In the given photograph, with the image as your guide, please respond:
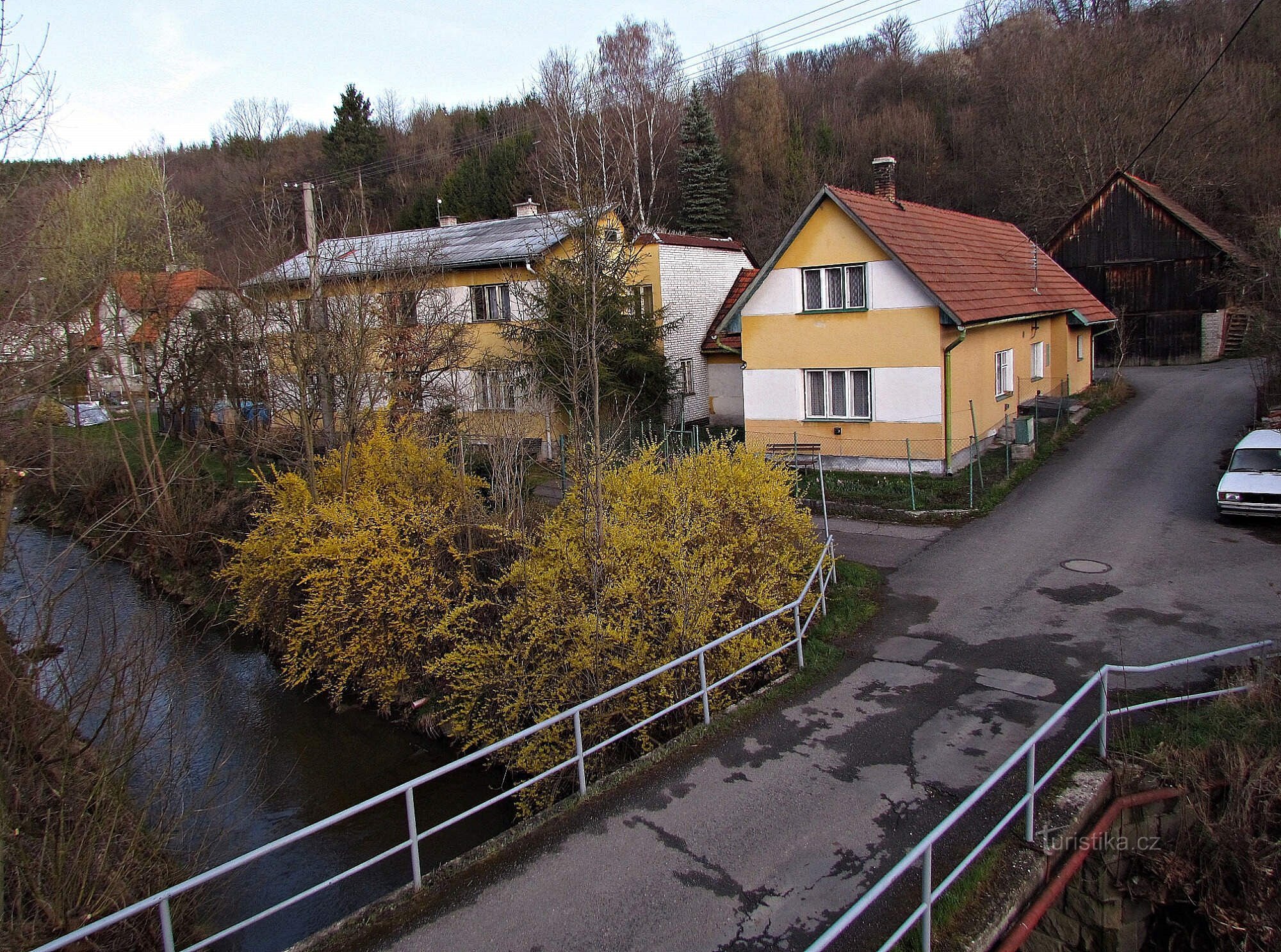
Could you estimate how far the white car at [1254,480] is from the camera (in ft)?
49.6

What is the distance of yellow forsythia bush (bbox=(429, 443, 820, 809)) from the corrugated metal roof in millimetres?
8536

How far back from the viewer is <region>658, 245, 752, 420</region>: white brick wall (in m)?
27.8

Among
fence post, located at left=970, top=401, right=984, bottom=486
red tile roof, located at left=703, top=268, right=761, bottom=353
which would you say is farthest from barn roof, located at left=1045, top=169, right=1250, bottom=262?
fence post, located at left=970, top=401, right=984, bottom=486

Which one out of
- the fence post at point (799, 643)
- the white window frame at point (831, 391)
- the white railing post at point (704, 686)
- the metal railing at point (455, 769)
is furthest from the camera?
the white window frame at point (831, 391)

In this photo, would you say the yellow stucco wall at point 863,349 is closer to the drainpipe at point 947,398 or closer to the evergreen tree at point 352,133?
the drainpipe at point 947,398

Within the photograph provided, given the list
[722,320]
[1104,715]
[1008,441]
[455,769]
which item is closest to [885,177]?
[722,320]

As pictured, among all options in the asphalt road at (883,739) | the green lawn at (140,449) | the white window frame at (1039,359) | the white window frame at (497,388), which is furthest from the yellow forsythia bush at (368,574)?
the white window frame at (1039,359)

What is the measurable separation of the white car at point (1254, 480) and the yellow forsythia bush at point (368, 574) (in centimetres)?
1299

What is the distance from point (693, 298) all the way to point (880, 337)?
986 cm

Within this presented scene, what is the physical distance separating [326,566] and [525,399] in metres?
7.22

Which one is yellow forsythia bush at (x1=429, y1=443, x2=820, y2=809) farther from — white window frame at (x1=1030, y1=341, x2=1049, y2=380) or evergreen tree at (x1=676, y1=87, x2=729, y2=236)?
evergreen tree at (x1=676, y1=87, x2=729, y2=236)

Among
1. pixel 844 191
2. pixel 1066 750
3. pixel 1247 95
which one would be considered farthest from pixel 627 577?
pixel 1247 95

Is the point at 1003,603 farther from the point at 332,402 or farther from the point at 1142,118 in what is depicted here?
the point at 1142,118

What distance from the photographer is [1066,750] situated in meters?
8.20
